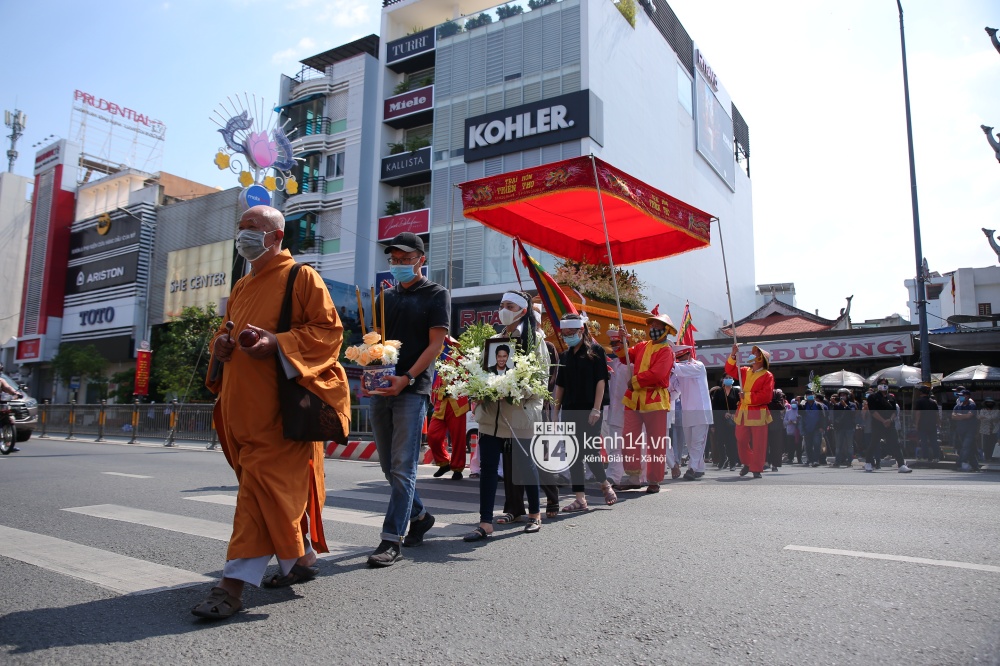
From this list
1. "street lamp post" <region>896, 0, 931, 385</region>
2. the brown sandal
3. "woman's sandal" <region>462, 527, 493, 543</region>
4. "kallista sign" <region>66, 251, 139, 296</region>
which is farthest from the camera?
"kallista sign" <region>66, 251, 139, 296</region>

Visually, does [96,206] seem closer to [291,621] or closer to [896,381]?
[896,381]

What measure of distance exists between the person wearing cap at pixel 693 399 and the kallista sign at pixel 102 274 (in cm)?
4493

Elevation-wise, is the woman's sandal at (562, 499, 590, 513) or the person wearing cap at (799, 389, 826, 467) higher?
the person wearing cap at (799, 389, 826, 467)

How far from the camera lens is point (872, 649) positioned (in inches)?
→ 104

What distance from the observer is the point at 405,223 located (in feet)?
114

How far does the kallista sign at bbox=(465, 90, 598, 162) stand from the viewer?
30234 millimetres

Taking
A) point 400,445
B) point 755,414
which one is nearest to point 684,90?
point 755,414

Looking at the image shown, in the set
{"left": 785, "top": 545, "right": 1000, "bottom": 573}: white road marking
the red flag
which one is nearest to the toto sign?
the red flag

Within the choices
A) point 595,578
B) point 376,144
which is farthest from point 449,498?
point 376,144

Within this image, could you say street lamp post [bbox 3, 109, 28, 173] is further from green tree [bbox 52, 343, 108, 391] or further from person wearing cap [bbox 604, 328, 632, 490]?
person wearing cap [bbox 604, 328, 632, 490]

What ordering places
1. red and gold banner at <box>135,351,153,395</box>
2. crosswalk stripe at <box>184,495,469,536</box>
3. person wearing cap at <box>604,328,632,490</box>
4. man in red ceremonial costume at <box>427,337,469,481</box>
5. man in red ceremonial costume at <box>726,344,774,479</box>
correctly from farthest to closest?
1. red and gold banner at <box>135,351,153,395</box>
2. man in red ceremonial costume at <box>726,344,774,479</box>
3. man in red ceremonial costume at <box>427,337,469,481</box>
4. person wearing cap at <box>604,328,632,490</box>
5. crosswalk stripe at <box>184,495,469,536</box>

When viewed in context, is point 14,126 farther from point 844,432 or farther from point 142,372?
point 844,432

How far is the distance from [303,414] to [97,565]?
1.79 metres

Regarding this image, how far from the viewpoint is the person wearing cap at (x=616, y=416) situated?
7.98 metres
